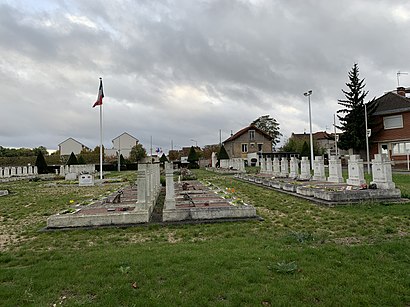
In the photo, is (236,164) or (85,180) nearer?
(85,180)

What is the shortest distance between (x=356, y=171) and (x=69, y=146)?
83060mm

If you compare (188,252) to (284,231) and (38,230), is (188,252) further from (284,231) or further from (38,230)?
(38,230)

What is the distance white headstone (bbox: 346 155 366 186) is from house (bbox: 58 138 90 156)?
3175 inches

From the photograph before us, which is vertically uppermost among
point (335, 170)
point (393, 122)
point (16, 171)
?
point (393, 122)

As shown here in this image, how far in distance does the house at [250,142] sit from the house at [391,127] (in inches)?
992

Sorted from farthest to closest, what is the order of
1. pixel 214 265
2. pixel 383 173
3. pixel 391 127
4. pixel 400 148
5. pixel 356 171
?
pixel 391 127 → pixel 400 148 → pixel 356 171 → pixel 383 173 → pixel 214 265

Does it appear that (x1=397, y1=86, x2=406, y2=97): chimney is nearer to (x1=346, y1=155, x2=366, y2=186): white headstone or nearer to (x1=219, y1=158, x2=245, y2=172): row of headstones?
(x1=219, y1=158, x2=245, y2=172): row of headstones

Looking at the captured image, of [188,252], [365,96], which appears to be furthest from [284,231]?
[365,96]

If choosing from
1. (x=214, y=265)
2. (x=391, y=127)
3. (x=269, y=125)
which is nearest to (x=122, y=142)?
(x=269, y=125)

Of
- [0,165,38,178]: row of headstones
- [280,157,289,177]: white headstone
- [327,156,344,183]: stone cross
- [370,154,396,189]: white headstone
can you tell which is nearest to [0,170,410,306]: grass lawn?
[370,154,396,189]: white headstone

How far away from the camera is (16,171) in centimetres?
3894

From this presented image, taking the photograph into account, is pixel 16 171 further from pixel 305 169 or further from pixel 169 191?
pixel 169 191

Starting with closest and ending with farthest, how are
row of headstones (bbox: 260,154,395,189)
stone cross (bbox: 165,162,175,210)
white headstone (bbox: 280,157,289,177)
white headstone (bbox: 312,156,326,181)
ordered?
stone cross (bbox: 165,162,175,210)
row of headstones (bbox: 260,154,395,189)
white headstone (bbox: 312,156,326,181)
white headstone (bbox: 280,157,289,177)

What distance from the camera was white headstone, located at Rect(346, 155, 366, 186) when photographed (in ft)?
49.4
